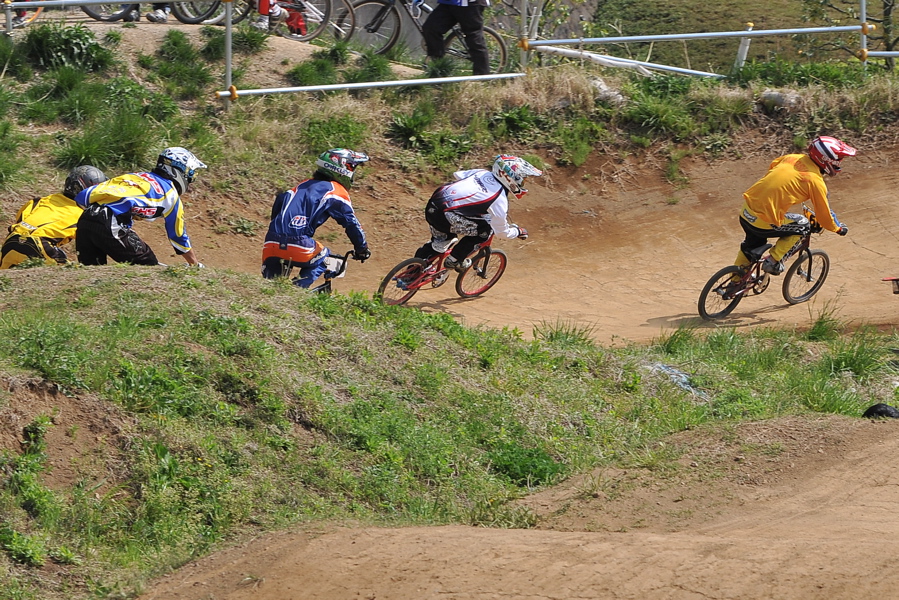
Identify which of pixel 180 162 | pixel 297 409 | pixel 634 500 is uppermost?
pixel 180 162

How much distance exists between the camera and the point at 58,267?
27.5ft

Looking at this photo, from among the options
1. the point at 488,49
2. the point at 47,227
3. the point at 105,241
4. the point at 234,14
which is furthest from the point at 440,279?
the point at 234,14

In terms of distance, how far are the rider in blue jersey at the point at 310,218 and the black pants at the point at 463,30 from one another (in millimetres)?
5646

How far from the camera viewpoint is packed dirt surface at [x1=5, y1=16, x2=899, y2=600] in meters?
4.94

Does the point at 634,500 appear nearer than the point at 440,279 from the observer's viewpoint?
Yes

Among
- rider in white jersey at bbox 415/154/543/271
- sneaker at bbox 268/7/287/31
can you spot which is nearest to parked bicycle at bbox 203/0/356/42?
sneaker at bbox 268/7/287/31

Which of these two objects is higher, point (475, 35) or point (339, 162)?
point (475, 35)

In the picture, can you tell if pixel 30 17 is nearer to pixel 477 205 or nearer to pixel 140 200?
pixel 140 200

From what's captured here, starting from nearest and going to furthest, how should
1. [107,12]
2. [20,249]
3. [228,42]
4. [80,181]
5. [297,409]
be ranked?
[297,409] → [20,249] → [80,181] → [228,42] → [107,12]

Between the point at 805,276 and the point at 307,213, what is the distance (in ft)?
19.5

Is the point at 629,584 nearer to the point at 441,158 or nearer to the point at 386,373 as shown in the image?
the point at 386,373

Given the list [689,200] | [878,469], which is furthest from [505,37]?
[878,469]

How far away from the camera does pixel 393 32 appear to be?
1648 centimetres

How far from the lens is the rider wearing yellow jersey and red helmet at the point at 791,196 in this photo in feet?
36.6
